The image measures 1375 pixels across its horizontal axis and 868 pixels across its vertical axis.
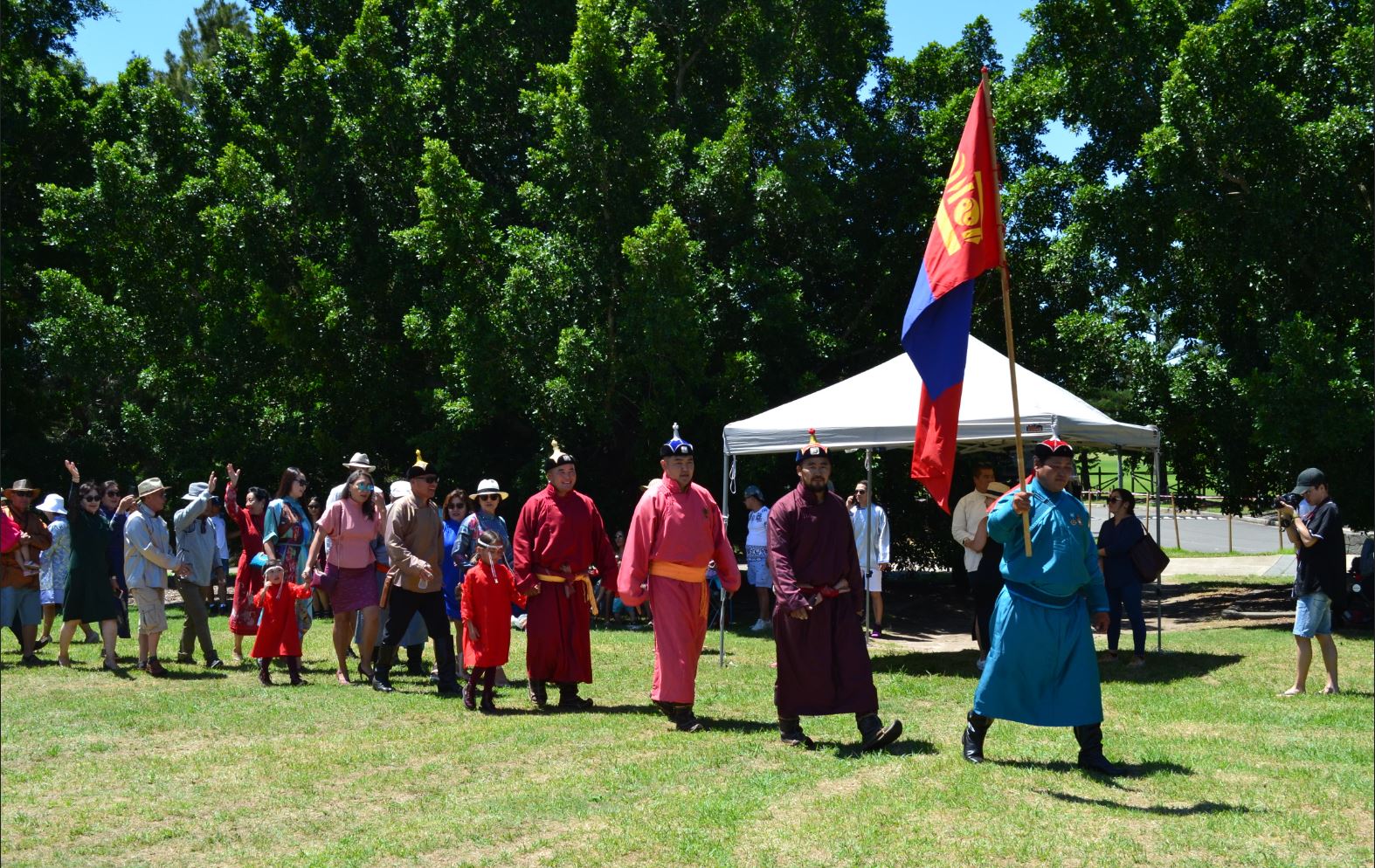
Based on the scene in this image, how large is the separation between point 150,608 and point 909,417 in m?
6.76

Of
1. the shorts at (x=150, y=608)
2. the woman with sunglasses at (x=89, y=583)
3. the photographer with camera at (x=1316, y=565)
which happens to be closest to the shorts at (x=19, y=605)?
the woman with sunglasses at (x=89, y=583)

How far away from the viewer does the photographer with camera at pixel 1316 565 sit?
9.48m

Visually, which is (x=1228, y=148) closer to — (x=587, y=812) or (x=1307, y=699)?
(x=1307, y=699)

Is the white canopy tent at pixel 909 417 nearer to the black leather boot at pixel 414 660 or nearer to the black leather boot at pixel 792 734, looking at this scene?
the black leather boot at pixel 414 660

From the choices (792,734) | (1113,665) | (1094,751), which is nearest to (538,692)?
(792,734)

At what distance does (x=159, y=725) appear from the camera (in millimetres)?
8547

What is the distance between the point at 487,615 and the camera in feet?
31.3

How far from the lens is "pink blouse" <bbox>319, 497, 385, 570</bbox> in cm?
1047

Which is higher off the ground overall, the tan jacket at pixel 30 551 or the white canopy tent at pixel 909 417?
the white canopy tent at pixel 909 417

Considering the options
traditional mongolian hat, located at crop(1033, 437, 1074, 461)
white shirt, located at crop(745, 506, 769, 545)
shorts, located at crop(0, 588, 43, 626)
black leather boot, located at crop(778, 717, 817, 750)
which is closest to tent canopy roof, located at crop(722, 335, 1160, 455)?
white shirt, located at crop(745, 506, 769, 545)

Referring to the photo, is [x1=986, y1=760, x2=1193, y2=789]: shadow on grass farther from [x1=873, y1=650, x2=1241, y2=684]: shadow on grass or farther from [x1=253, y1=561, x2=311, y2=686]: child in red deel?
[x1=253, y1=561, x2=311, y2=686]: child in red deel

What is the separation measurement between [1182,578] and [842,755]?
62.0 feet

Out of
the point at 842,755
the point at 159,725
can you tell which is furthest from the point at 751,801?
the point at 159,725

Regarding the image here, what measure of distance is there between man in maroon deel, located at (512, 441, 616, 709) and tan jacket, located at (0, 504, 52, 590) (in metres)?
5.46
